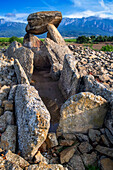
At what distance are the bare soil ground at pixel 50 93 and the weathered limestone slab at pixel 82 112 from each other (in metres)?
1.21

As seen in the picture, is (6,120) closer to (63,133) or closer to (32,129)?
(32,129)

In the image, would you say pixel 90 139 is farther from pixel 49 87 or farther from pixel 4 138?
pixel 49 87

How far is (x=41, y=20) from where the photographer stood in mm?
15453

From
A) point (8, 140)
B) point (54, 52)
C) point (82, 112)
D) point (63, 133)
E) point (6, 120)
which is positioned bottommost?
point (63, 133)

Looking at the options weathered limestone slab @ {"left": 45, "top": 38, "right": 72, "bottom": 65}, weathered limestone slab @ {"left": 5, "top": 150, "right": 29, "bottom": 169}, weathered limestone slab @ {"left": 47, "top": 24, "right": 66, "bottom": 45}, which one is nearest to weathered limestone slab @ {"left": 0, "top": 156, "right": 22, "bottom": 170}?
weathered limestone slab @ {"left": 5, "top": 150, "right": 29, "bottom": 169}

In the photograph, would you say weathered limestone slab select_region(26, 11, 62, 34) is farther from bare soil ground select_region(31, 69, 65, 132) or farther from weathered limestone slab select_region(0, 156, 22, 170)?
weathered limestone slab select_region(0, 156, 22, 170)

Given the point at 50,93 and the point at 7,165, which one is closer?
the point at 7,165

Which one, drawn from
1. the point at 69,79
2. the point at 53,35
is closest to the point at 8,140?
the point at 69,79

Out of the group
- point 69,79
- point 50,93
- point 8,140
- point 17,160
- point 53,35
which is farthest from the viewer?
point 53,35

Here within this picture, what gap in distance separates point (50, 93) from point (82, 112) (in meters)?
4.48

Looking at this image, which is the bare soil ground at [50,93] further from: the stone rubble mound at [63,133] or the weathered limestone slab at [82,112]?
the stone rubble mound at [63,133]

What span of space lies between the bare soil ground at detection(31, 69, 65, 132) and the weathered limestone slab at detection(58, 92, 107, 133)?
121cm

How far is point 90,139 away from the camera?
5152 millimetres

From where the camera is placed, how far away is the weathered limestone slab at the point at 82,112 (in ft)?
17.0
